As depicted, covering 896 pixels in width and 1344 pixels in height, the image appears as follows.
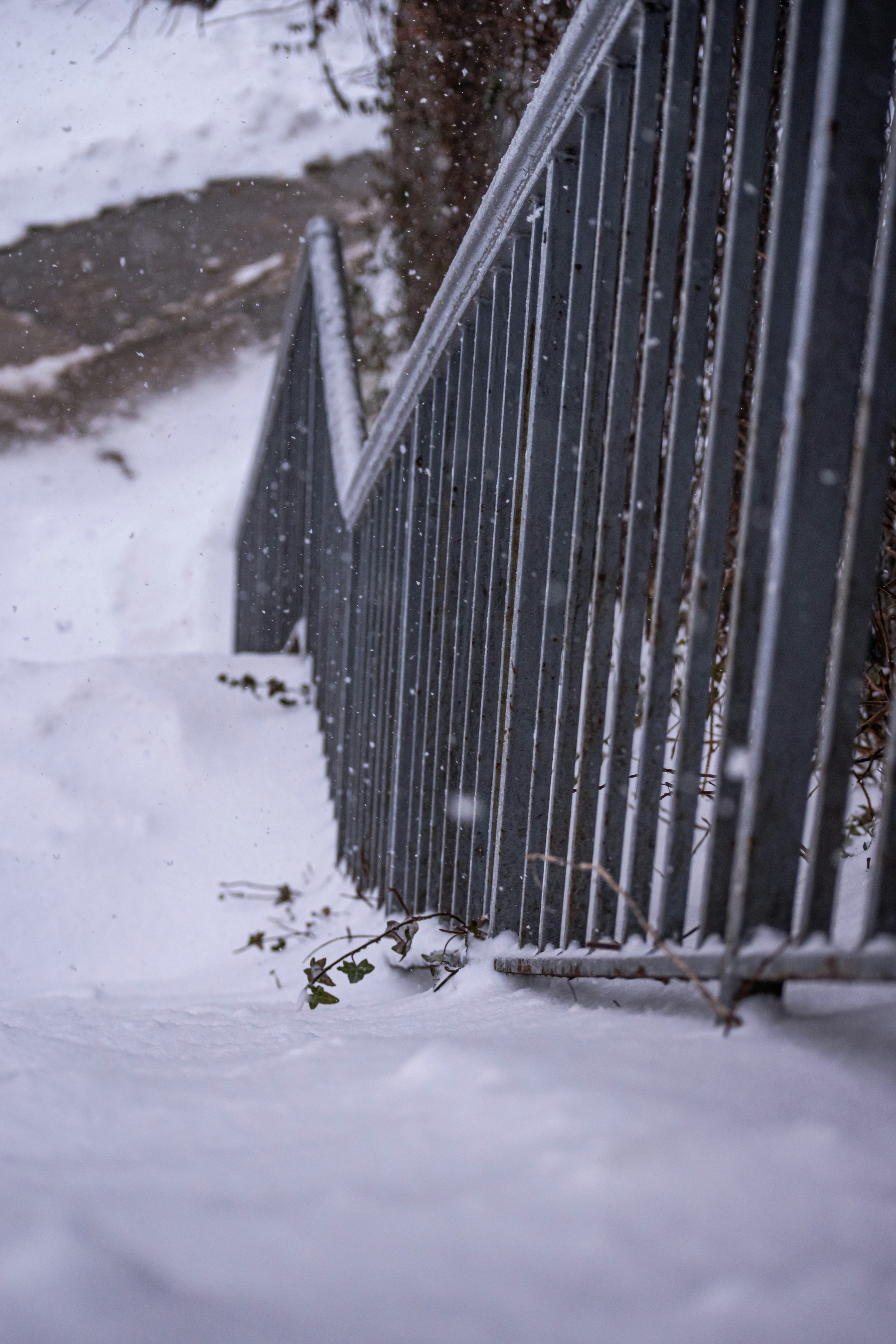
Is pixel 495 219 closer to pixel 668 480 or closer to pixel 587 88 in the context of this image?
pixel 587 88

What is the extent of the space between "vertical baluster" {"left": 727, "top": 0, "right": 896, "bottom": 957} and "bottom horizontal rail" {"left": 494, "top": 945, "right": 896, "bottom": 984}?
3 cm

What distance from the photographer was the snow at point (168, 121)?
10.2 meters

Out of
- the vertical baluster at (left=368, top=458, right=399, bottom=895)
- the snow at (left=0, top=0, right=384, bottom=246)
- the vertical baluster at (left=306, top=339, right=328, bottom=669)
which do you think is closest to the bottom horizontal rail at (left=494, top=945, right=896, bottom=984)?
the vertical baluster at (left=368, top=458, right=399, bottom=895)

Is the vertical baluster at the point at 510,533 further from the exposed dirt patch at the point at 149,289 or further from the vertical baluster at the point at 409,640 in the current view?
the exposed dirt patch at the point at 149,289

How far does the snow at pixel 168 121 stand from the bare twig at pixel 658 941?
1106cm

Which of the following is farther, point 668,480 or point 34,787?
point 34,787

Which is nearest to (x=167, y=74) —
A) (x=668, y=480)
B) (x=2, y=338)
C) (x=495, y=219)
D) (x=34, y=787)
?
(x=2, y=338)

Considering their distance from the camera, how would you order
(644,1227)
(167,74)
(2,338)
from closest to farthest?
(644,1227)
(2,338)
(167,74)

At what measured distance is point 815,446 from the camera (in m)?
0.78

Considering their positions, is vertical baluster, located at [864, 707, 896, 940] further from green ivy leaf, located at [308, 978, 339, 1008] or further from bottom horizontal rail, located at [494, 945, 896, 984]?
green ivy leaf, located at [308, 978, 339, 1008]

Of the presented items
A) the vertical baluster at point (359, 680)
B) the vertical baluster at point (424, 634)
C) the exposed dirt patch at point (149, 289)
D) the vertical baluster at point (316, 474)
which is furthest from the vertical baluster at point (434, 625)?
the exposed dirt patch at point (149, 289)

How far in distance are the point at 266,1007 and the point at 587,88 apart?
5.50ft

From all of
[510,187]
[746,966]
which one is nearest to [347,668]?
[510,187]

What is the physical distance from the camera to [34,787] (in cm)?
328
